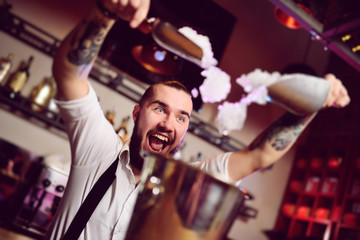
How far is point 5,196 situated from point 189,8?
2395 mm

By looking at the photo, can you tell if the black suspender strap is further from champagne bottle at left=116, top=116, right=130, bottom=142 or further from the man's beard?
champagne bottle at left=116, top=116, right=130, bottom=142

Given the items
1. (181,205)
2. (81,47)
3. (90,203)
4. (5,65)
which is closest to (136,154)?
(90,203)

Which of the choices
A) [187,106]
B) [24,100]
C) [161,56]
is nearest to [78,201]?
[187,106]

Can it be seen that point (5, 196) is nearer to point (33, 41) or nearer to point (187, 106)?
point (33, 41)

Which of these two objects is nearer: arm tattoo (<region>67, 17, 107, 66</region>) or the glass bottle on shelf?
arm tattoo (<region>67, 17, 107, 66</region>)

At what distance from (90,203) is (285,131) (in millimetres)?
587

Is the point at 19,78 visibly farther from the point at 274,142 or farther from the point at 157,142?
the point at 274,142

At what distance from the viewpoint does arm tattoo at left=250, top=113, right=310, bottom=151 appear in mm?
850

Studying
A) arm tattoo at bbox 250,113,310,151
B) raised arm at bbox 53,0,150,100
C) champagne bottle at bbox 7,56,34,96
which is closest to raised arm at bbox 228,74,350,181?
arm tattoo at bbox 250,113,310,151

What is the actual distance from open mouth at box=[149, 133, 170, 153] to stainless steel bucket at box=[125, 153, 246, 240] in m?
0.56

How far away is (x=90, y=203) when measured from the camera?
0.88m

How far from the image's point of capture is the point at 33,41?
2.64 m

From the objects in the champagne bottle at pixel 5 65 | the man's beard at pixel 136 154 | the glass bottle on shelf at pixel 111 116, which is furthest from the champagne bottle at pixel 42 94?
the man's beard at pixel 136 154

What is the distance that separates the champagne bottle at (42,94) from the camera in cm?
249
